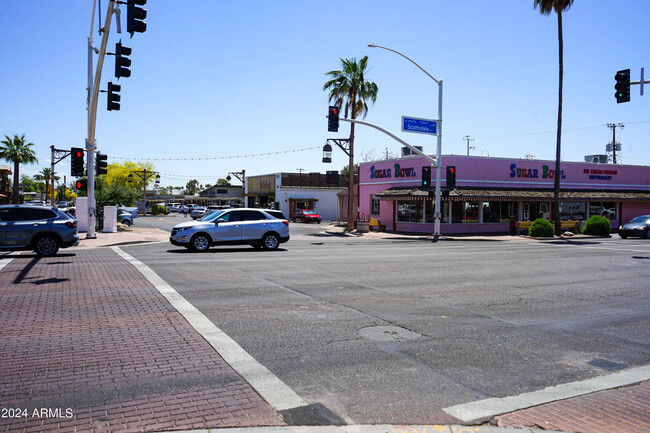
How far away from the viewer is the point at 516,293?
34.2 ft

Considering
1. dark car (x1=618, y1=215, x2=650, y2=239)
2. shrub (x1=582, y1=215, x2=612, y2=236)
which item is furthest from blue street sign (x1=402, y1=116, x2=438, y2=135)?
dark car (x1=618, y1=215, x2=650, y2=239)

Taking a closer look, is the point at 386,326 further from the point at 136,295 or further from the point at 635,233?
the point at 635,233

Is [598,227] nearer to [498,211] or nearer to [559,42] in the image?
[498,211]

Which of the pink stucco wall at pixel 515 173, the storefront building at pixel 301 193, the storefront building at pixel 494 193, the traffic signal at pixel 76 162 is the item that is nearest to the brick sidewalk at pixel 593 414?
the traffic signal at pixel 76 162

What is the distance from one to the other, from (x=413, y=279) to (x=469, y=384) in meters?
6.96

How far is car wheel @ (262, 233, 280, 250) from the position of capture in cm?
1894

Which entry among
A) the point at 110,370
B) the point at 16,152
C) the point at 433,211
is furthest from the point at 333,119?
the point at 16,152

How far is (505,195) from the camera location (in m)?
33.7

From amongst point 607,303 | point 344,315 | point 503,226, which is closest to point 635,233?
point 503,226

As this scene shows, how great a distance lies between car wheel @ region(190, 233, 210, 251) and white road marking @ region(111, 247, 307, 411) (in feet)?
28.6

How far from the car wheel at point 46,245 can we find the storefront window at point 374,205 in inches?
1068

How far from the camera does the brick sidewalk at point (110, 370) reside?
4.13 metres

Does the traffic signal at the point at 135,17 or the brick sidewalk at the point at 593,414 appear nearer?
the brick sidewalk at the point at 593,414

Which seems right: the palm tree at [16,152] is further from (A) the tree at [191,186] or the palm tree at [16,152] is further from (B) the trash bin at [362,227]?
(A) the tree at [191,186]
